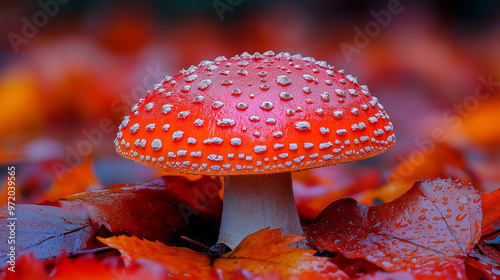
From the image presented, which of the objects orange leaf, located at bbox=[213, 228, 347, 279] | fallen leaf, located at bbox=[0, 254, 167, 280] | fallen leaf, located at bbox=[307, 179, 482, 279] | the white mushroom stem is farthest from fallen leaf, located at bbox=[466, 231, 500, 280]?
fallen leaf, located at bbox=[0, 254, 167, 280]

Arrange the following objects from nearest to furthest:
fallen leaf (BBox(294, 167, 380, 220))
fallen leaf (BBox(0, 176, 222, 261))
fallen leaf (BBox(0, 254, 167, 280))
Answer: fallen leaf (BBox(0, 254, 167, 280)) < fallen leaf (BBox(0, 176, 222, 261)) < fallen leaf (BBox(294, 167, 380, 220))

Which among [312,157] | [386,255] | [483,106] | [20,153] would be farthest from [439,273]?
[20,153]

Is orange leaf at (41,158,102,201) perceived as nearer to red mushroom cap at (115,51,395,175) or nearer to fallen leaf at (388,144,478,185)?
red mushroom cap at (115,51,395,175)

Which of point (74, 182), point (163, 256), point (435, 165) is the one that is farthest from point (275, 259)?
point (435, 165)

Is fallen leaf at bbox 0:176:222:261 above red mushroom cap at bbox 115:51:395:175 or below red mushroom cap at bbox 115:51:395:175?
below

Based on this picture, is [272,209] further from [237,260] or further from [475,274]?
[475,274]

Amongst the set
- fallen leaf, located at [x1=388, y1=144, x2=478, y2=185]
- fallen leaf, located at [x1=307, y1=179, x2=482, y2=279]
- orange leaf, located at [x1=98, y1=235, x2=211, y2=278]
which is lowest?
orange leaf, located at [x1=98, y1=235, x2=211, y2=278]

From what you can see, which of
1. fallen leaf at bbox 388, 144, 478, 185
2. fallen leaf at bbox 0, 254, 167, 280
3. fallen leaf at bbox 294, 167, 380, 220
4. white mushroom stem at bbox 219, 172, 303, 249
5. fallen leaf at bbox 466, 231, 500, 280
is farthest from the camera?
fallen leaf at bbox 388, 144, 478, 185
